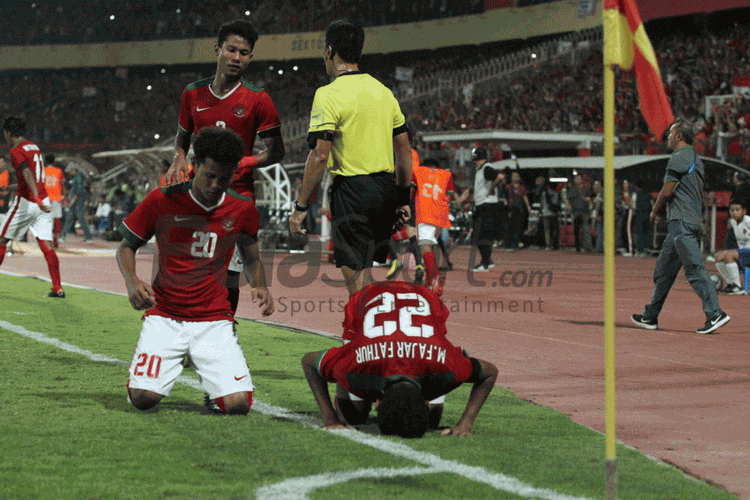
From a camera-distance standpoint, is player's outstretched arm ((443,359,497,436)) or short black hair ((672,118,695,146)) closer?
player's outstretched arm ((443,359,497,436))

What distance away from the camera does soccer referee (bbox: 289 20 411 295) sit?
6.32m

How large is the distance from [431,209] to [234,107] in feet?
23.4

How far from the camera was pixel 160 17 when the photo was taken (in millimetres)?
57125

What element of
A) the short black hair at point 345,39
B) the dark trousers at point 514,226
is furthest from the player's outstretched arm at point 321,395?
the dark trousers at point 514,226

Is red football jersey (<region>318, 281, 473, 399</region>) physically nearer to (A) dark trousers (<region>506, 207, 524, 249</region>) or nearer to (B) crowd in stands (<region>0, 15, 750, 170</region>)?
(B) crowd in stands (<region>0, 15, 750, 170</region>)

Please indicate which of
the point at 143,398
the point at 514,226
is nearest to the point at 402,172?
the point at 143,398

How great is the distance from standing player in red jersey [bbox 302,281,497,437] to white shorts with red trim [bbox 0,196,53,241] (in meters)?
7.88

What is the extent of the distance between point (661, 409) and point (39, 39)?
57980 millimetres

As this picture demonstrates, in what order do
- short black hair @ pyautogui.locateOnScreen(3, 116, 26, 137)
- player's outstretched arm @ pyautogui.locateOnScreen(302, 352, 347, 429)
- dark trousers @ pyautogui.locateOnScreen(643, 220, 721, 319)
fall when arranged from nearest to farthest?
player's outstretched arm @ pyautogui.locateOnScreen(302, 352, 347, 429) < dark trousers @ pyautogui.locateOnScreen(643, 220, 721, 319) < short black hair @ pyautogui.locateOnScreen(3, 116, 26, 137)

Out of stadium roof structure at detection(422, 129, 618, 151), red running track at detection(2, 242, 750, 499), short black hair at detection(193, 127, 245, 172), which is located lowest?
red running track at detection(2, 242, 750, 499)

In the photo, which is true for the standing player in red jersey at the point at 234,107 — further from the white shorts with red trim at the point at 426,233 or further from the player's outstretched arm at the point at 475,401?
the white shorts with red trim at the point at 426,233

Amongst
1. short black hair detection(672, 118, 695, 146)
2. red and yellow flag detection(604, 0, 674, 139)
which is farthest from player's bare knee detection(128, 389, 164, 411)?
short black hair detection(672, 118, 695, 146)

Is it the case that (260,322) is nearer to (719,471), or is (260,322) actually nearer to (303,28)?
(719,471)

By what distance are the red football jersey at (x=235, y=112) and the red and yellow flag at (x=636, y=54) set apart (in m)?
2.87
